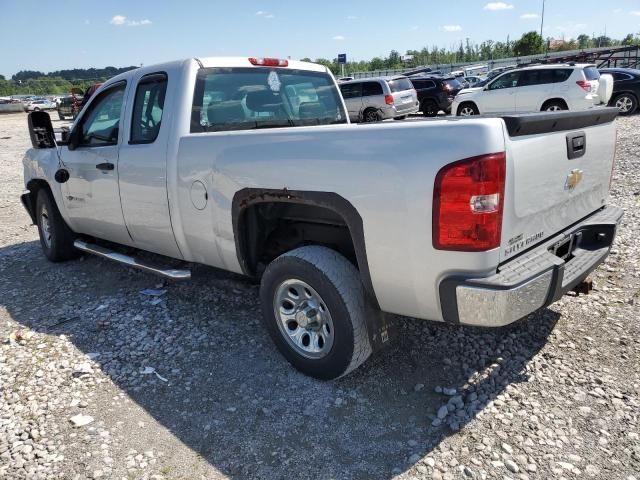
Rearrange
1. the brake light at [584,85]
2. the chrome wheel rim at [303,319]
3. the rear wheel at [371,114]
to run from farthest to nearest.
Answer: the rear wheel at [371,114] < the brake light at [584,85] < the chrome wheel rim at [303,319]

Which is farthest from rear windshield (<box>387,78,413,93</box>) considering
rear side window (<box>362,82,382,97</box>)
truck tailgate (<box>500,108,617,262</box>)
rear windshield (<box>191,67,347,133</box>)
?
truck tailgate (<box>500,108,617,262</box>)

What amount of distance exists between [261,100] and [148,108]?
35.2 inches

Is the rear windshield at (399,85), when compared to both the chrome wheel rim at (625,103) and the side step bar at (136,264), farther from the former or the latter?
the side step bar at (136,264)

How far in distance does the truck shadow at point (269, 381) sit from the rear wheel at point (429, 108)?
57.6 ft

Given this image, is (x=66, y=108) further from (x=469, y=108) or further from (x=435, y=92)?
(x=469, y=108)

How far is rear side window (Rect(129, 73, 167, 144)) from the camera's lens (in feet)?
12.3

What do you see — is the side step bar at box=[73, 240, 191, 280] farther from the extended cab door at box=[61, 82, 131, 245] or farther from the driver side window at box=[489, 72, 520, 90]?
the driver side window at box=[489, 72, 520, 90]

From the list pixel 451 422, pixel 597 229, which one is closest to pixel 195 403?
pixel 451 422

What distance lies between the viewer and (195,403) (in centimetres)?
298

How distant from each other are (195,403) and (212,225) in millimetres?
1159

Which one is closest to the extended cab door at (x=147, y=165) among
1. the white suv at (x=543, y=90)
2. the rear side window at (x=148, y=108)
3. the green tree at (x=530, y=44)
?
the rear side window at (x=148, y=108)

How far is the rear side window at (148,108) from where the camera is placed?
3.75m

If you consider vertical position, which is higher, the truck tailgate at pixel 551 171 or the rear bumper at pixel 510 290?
the truck tailgate at pixel 551 171

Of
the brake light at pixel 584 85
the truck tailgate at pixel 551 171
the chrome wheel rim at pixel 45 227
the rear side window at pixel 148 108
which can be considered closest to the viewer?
the truck tailgate at pixel 551 171
